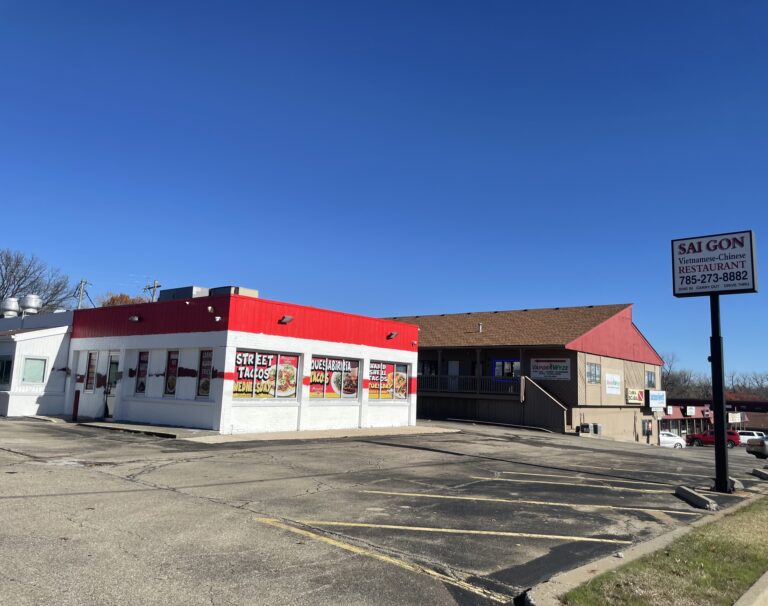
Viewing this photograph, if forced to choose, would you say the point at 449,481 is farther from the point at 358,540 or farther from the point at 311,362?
the point at 311,362

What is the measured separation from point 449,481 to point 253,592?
7265 millimetres

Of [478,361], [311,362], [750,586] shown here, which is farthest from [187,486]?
[478,361]

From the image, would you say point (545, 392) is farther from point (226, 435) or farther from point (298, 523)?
point (298, 523)

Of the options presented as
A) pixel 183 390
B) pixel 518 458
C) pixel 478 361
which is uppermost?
pixel 478 361

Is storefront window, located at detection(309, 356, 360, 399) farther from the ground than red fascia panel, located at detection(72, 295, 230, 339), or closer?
closer

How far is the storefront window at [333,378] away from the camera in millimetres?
22906

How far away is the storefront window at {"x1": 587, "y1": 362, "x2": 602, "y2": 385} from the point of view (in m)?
35.1

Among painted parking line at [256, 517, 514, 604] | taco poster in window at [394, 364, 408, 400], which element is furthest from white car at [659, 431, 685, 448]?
painted parking line at [256, 517, 514, 604]

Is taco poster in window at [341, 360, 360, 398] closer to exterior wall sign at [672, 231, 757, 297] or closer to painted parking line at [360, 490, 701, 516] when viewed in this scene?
exterior wall sign at [672, 231, 757, 297]

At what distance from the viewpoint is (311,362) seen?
74.2 feet

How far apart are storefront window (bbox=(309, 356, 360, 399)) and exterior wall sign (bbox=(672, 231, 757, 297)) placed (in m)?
13.5

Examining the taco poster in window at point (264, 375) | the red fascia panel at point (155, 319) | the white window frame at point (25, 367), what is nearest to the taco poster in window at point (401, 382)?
the taco poster in window at point (264, 375)

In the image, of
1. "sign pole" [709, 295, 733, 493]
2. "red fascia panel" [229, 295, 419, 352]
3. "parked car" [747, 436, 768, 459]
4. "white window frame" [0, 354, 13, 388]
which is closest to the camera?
"sign pole" [709, 295, 733, 493]

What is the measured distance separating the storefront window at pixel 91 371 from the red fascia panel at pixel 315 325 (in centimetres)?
829
